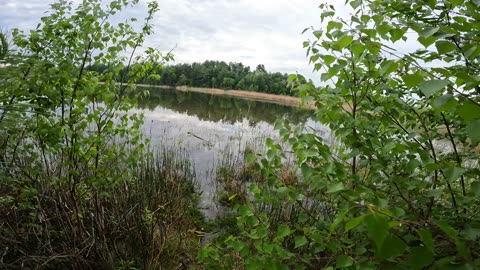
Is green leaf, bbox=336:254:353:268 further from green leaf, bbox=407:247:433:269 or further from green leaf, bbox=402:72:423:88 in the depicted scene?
green leaf, bbox=402:72:423:88

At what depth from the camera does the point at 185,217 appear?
175 inches

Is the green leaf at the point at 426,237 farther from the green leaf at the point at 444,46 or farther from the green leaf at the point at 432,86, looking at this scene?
the green leaf at the point at 444,46

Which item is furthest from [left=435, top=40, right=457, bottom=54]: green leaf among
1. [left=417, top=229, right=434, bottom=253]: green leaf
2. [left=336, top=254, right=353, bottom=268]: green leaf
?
[left=336, top=254, right=353, bottom=268]: green leaf

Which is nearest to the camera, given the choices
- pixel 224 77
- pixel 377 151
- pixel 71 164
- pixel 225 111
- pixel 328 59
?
pixel 328 59

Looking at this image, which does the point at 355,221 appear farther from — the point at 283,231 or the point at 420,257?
the point at 283,231

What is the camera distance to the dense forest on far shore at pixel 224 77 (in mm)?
57188

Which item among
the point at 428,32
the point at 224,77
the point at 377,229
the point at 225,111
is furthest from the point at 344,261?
the point at 224,77

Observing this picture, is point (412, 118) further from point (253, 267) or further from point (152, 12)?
point (152, 12)

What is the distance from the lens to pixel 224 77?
68.2 m

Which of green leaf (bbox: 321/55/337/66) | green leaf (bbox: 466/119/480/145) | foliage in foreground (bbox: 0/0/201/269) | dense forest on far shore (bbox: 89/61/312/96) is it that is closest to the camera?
green leaf (bbox: 466/119/480/145)

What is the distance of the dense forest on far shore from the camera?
5719 centimetres

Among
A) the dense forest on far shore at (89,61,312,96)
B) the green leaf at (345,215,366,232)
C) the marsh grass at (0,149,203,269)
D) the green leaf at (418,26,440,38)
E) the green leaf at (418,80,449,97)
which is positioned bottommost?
the marsh grass at (0,149,203,269)

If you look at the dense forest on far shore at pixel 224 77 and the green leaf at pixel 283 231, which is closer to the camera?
the green leaf at pixel 283 231

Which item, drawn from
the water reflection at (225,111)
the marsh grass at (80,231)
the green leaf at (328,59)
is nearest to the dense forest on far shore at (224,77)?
the water reflection at (225,111)
